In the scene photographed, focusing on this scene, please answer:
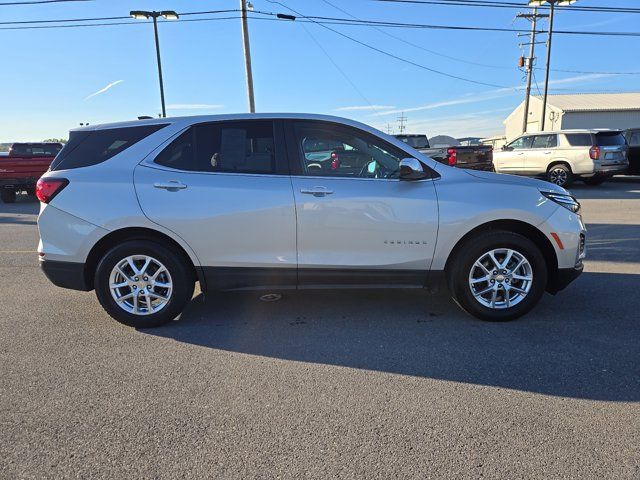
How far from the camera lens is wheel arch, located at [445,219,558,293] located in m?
4.15

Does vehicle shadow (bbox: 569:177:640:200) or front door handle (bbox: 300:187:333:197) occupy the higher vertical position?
front door handle (bbox: 300:187:333:197)

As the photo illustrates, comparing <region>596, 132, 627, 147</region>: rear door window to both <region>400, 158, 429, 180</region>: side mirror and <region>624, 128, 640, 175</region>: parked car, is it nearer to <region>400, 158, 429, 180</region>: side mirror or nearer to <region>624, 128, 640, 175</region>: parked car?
<region>624, 128, 640, 175</region>: parked car

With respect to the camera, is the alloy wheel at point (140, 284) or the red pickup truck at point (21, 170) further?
the red pickup truck at point (21, 170)

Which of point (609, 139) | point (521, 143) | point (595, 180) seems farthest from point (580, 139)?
point (521, 143)

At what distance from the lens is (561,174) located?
50.8 ft

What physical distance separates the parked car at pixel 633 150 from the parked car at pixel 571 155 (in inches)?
68.5

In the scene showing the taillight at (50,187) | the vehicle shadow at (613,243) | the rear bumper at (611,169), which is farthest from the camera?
the rear bumper at (611,169)

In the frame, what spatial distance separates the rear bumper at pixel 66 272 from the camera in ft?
13.5

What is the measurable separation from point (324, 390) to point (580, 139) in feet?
50.2

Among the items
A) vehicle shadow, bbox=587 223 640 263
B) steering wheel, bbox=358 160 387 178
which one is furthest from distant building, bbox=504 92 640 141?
steering wheel, bbox=358 160 387 178

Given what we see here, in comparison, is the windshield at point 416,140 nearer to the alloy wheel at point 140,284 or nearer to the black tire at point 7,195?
the black tire at point 7,195

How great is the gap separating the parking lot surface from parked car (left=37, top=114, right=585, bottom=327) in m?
0.44

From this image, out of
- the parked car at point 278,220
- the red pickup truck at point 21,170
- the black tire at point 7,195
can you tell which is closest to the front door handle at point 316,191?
the parked car at point 278,220

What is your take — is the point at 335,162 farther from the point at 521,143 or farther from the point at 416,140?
Answer: the point at 416,140
